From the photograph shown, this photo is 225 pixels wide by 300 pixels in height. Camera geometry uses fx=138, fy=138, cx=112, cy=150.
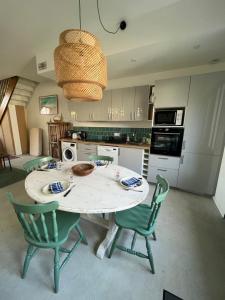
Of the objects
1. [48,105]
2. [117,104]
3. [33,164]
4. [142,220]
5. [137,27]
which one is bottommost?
[142,220]

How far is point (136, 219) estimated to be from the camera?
1.46 m

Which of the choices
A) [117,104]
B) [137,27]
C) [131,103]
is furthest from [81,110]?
[137,27]

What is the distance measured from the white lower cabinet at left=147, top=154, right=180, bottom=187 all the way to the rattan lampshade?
219 centimetres

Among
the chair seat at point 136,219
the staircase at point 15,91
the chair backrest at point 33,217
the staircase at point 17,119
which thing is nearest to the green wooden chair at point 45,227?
the chair backrest at point 33,217

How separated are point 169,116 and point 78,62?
210cm

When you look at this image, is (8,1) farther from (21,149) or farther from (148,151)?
(21,149)

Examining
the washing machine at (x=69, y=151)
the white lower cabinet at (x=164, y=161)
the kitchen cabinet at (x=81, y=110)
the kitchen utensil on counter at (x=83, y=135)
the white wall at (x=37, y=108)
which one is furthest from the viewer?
the white wall at (x=37, y=108)

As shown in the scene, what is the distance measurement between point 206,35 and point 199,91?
2.85 feet

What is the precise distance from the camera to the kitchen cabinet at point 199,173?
2.55 meters

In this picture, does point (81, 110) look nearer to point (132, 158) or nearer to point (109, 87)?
point (109, 87)

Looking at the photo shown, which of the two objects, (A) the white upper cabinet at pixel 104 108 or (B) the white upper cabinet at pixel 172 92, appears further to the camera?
(A) the white upper cabinet at pixel 104 108

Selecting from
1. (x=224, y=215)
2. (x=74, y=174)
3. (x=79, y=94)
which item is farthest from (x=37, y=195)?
(x=224, y=215)

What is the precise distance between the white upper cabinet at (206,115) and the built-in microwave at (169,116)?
10 cm

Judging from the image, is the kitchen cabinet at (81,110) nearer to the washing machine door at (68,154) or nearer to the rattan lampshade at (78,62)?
the washing machine door at (68,154)
